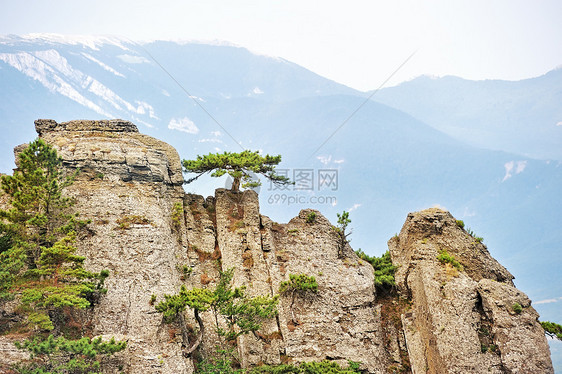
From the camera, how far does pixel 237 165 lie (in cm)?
4172

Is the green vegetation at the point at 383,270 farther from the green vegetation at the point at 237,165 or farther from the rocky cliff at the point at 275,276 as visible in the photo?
the green vegetation at the point at 237,165

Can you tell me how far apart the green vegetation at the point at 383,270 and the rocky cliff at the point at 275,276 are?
0.70 m

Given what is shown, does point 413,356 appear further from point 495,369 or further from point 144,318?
point 144,318

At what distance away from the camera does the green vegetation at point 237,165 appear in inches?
1624

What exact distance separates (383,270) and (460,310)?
8085 mm

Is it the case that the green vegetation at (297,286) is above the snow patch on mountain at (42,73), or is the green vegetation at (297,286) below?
below

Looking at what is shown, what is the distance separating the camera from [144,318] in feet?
102

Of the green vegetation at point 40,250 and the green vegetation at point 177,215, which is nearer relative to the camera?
the green vegetation at point 40,250

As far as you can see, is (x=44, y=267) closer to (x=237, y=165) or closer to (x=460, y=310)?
(x=237, y=165)

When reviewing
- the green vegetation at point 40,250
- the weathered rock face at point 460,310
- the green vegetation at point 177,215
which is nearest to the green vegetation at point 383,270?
the weathered rock face at point 460,310

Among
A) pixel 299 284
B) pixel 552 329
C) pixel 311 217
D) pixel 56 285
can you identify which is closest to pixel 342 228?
pixel 311 217

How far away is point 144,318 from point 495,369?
2291 centimetres

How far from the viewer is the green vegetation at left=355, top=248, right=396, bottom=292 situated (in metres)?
41.8

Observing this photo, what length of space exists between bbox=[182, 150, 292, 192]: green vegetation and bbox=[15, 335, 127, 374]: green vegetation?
1744 centimetres
